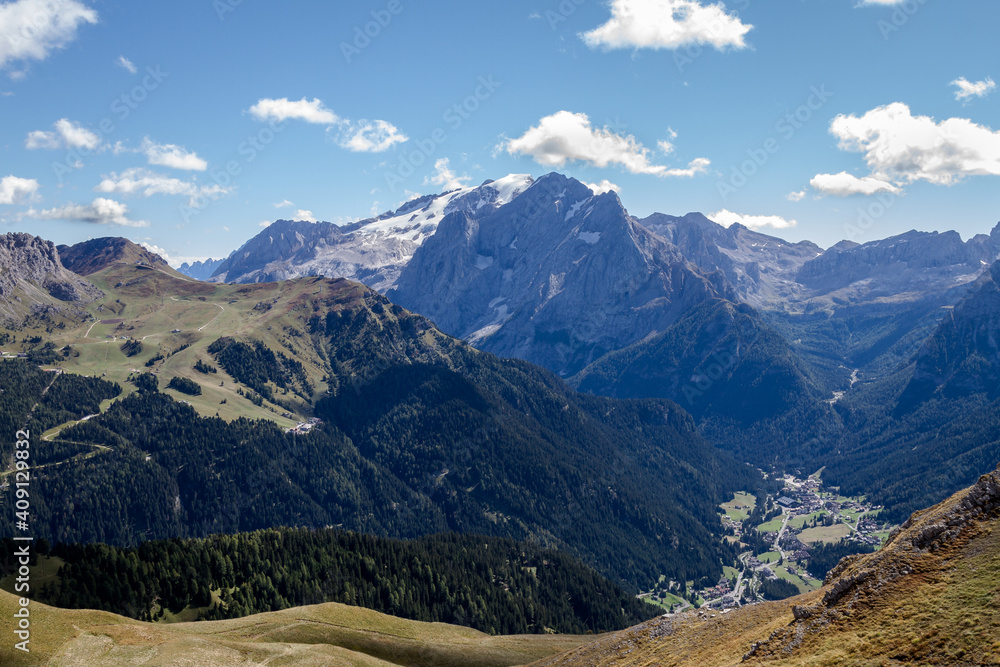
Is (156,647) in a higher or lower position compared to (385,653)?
higher

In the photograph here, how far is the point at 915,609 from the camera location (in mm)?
46656

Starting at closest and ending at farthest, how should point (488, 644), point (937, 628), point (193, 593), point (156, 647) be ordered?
point (937, 628), point (156, 647), point (488, 644), point (193, 593)

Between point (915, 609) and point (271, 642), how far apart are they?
3823 inches

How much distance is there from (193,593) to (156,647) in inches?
2272

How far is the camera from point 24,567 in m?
121

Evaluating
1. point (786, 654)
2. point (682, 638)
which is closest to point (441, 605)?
point (682, 638)

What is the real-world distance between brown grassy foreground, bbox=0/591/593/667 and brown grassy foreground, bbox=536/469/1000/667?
66068mm

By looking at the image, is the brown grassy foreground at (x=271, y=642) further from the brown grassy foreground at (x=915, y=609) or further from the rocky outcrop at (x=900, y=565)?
the rocky outcrop at (x=900, y=565)

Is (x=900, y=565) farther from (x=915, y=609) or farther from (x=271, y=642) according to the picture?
(x=271, y=642)

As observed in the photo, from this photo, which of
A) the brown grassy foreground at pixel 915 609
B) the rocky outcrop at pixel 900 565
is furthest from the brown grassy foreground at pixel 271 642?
the rocky outcrop at pixel 900 565

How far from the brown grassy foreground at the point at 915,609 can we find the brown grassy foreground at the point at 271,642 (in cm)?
6607

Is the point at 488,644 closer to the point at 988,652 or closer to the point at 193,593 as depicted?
the point at 193,593

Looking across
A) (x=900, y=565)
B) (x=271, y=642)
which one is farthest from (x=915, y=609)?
(x=271, y=642)

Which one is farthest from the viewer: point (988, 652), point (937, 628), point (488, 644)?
point (488, 644)
